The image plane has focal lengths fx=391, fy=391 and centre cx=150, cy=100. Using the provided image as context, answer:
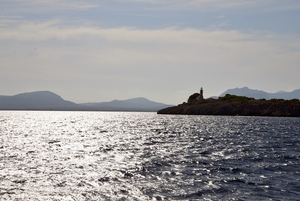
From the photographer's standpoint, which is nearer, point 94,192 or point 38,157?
point 94,192

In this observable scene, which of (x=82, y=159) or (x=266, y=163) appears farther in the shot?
(x=82, y=159)

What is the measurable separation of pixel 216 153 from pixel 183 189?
73.7 ft

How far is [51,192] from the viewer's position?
27578mm

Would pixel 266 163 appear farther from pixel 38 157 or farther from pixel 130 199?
pixel 38 157

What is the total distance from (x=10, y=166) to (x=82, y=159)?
8542 millimetres

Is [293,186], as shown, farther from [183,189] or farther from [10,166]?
[10,166]

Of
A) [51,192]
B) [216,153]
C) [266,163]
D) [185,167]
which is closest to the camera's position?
[51,192]

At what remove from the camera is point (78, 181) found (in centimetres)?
3156

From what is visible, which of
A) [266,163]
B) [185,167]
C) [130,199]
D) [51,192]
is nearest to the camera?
[130,199]

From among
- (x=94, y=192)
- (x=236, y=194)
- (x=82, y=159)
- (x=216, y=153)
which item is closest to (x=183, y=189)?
(x=236, y=194)

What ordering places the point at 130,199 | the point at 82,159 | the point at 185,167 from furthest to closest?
1. the point at 82,159
2. the point at 185,167
3. the point at 130,199

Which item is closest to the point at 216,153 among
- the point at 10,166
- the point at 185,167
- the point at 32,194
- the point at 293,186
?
the point at 185,167

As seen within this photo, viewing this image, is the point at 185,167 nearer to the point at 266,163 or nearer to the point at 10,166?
the point at 266,163

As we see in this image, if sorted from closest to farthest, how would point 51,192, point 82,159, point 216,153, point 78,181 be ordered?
point 51,192
point 78,181
point 82,159
point 216,153
